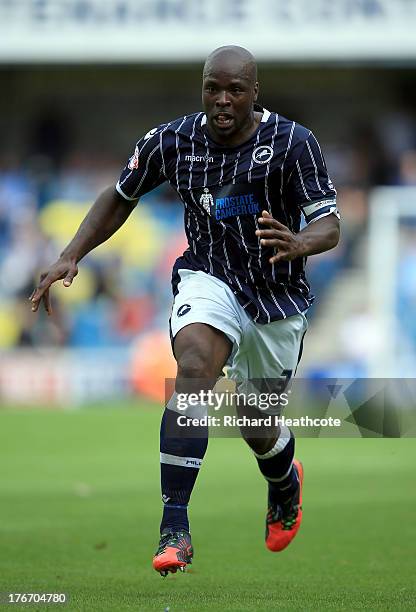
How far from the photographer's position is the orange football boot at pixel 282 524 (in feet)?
24.2

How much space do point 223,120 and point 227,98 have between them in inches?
4.5

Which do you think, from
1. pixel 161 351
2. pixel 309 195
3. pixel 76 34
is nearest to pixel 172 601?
pixel 309 195

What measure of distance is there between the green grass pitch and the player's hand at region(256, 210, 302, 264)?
5.27 feet

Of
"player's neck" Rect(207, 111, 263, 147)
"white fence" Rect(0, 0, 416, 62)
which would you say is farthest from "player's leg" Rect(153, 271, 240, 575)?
"white fence" Rect(0, 0, 416, 62)

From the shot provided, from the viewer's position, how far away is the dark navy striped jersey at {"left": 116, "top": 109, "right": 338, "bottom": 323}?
635 cm

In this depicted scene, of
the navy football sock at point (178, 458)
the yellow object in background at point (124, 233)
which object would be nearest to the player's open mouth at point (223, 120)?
the navy football sock at point (178, 458)

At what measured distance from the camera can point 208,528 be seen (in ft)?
27.8

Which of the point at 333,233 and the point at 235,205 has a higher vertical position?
the point at 235,205

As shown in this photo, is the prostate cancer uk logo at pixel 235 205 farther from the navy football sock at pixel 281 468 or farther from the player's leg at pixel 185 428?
the navy football sock at pixel 281 468

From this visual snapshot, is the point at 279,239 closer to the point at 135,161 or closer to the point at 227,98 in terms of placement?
the point at 227,98

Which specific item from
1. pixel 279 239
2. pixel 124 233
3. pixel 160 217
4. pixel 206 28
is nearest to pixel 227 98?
pixel 279 239

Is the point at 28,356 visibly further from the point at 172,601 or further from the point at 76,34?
the point at 172,601

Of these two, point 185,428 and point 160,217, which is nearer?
point 185,428

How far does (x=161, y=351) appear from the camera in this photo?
1897cm
